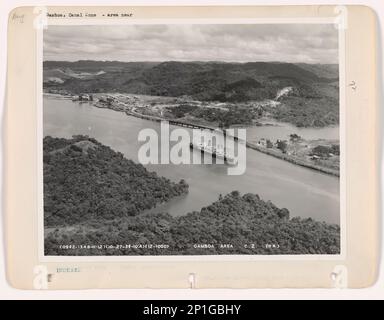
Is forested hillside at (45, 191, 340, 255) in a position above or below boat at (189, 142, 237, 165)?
below

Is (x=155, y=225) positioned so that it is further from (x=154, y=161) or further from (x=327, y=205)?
(x=327, y=205)

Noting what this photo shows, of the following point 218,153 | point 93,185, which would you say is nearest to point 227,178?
point 218,153

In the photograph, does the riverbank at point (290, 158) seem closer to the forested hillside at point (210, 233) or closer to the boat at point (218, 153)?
the boat at point (218, 153)

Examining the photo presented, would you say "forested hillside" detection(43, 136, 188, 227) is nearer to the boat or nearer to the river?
the river

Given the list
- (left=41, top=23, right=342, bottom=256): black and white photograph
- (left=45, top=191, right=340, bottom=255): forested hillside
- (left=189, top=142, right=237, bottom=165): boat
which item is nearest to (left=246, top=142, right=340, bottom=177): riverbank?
(left=41, top=23, right=342, bottom=256): black and white photograph

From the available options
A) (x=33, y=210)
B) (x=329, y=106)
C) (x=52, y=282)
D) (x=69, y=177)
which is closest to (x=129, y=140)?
(x=69, y=177)

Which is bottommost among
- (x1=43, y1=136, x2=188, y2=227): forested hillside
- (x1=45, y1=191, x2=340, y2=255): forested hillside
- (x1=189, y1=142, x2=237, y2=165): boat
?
(x1=45, y1=191, x2=340, y2=255): forested hillside

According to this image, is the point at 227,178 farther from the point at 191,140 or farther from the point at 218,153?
the point at 191,140

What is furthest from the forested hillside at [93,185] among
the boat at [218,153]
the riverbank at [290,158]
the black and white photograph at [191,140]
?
the riverbank at [290,158]
